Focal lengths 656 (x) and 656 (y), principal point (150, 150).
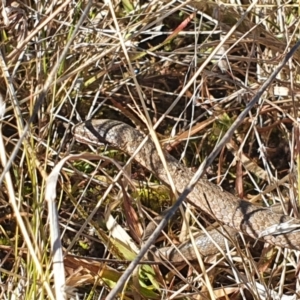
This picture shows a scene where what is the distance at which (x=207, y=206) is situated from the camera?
1822 mm

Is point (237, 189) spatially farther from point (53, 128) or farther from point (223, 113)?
point (53, 128)

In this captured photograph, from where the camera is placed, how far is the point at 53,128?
200cm

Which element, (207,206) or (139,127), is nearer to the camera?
(207,206)

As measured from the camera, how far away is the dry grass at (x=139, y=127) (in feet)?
5.71

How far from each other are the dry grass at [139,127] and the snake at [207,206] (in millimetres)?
48

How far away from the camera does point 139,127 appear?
212cm

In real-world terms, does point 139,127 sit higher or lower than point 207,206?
higher

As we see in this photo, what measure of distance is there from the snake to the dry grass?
48 millimetres

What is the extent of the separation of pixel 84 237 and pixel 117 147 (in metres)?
0.29

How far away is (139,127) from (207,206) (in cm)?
43

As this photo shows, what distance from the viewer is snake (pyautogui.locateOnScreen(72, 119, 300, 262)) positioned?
1.72 metres

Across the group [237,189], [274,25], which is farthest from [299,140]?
[274,25]

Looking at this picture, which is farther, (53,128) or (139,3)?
(139,3)

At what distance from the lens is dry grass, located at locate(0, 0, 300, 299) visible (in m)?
1.74
